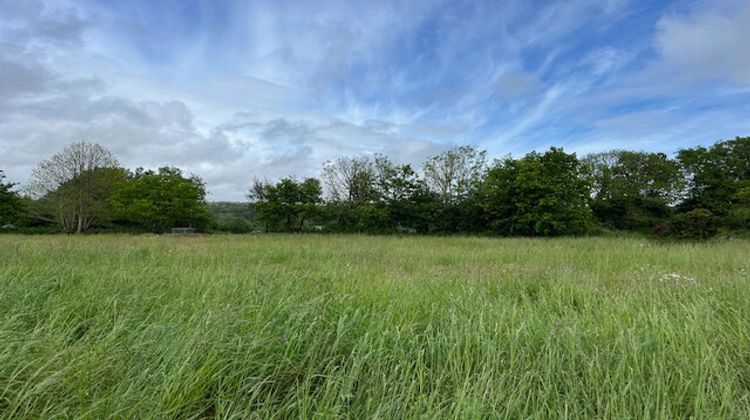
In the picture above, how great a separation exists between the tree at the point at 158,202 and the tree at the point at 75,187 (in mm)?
1527

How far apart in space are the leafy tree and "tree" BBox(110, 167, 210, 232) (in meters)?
26.7

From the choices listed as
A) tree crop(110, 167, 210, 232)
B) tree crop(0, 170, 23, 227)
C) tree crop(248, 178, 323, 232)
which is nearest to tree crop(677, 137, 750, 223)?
tree crop(248, 178, 323, 232)

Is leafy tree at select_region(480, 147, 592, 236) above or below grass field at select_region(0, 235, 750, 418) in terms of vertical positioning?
above

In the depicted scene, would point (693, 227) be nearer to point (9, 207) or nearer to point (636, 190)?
point (636, 190)

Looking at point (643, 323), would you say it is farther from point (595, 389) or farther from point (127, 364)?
point (127, 364)

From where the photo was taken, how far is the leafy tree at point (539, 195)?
25781mm

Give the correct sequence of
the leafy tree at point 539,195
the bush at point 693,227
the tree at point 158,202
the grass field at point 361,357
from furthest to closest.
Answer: the tree at point 158,202
the leafy tree at point 539,195
the bush at point 693,227
the grass field at point 361,357

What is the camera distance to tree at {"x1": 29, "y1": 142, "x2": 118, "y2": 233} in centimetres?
2694

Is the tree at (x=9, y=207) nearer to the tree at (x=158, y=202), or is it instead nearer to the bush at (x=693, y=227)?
the tree at (x=158, y=202)

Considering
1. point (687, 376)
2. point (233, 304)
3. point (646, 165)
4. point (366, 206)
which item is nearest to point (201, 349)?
point (233, 304)

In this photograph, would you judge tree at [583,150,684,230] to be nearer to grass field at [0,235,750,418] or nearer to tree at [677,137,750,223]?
tree at [677,137,750,223]

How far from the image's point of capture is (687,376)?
6.30ft

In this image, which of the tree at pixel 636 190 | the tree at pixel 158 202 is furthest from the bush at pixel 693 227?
the tree at pixel 158 202

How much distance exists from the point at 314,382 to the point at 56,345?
1621 mm
